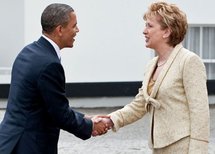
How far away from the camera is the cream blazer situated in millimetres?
3611

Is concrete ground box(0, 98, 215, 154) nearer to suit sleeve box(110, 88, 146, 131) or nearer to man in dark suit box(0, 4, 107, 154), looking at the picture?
suit sleeve box(110, 88, 146, 131)

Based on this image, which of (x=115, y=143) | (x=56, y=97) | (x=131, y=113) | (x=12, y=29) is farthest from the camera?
(x=12, y=29)

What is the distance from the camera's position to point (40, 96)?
12.1ft

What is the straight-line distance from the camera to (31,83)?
366 centimetres

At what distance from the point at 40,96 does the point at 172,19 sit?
97cm

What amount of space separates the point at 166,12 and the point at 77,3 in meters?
6.43

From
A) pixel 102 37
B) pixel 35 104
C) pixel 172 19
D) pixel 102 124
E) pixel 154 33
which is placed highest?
pixel 172 19

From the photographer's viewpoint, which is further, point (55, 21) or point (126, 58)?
point (126, 58)

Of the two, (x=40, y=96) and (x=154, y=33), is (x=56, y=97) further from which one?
(x=154, y=33)

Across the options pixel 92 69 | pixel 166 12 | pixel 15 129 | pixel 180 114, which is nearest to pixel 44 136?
pixel 15 129

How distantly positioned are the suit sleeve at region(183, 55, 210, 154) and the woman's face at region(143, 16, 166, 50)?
0.31m

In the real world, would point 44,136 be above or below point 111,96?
above

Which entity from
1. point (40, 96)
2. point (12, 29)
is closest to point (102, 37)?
point (12, 29)

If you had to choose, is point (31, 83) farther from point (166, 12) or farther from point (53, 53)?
point (166, 12)
